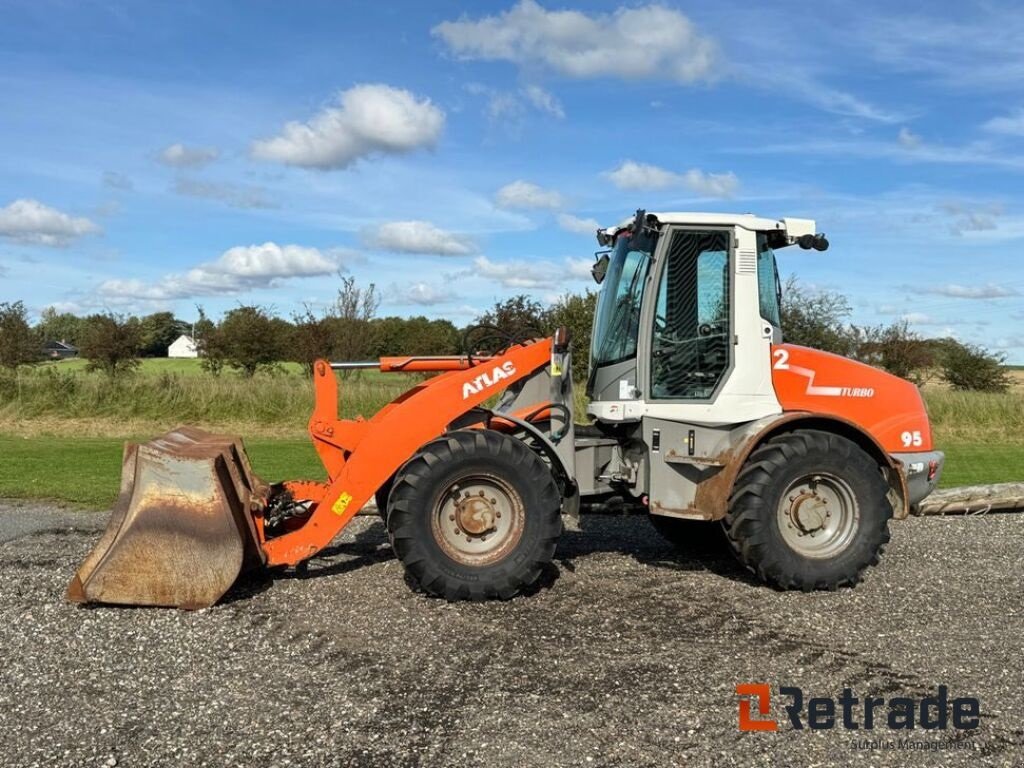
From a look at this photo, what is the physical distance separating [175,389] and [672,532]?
19.0m

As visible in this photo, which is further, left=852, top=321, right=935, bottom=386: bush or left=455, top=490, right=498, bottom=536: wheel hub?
left=852, top=321, right=935, bottom=386: bush

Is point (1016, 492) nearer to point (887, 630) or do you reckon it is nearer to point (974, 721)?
point (887, 630)

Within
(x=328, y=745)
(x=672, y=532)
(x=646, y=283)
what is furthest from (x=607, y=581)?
(x=328, y=745)

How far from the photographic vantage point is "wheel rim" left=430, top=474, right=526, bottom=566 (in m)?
6.70

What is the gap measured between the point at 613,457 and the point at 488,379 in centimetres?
142

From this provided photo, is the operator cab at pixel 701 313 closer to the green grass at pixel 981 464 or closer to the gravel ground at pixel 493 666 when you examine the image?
the gravel ground at pixel 493 666

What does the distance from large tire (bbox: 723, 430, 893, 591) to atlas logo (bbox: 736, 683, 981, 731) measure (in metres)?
1.90

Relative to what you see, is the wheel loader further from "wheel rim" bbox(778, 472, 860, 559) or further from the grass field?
the grass field

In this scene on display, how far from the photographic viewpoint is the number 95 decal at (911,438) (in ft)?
25.1

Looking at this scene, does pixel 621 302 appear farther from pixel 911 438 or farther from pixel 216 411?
pixel 216 411

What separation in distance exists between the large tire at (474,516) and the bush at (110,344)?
991 inches

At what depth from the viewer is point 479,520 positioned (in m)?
6.71

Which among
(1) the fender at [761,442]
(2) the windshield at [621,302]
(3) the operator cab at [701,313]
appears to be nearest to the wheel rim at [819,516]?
(1) the fender at [761,442]

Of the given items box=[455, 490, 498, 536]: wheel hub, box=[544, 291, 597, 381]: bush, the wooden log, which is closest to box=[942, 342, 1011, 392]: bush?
box=[544, 291, 597, 381]: bush
